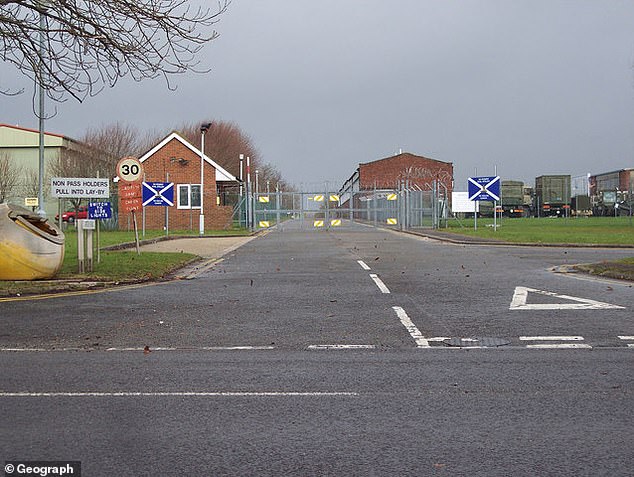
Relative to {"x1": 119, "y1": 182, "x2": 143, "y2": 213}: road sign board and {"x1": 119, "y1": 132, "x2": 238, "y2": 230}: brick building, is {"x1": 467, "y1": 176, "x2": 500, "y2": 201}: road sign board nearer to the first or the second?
{"x1": 119, "y1": 132, "x2": 238, "y2": 230}: brick building

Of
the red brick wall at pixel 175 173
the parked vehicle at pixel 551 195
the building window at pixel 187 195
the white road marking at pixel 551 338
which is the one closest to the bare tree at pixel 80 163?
the red brick wall at pixel 175 173

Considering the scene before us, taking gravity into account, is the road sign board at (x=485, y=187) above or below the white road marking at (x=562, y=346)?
above

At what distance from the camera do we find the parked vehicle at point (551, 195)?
2896 inches

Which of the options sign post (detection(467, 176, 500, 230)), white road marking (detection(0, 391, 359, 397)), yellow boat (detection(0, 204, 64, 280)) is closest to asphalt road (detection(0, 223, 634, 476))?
white road marking (detection(0, 391, 359, 397))

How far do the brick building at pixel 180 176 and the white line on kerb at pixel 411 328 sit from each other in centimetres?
4128

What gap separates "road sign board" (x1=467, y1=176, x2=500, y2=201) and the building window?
68.3 ft

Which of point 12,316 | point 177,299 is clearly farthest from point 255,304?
point 12,316

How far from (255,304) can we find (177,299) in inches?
57.8

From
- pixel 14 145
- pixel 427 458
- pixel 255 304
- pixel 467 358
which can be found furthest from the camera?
pixel 14 145

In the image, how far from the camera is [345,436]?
4875 mm

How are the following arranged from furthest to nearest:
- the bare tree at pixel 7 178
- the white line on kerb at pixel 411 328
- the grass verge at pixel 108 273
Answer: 1. the bare tree at pixel 7 178
2. the grass verge at pixel 108 273
3. the white line on kerb at pixel 411 328

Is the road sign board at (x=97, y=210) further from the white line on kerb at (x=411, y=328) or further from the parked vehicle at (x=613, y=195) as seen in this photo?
the parked vehicle at (x=613, y=195)

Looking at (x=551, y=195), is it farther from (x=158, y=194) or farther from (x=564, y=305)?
(x=564, y=305)

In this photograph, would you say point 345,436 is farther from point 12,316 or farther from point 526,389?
point 12,316
